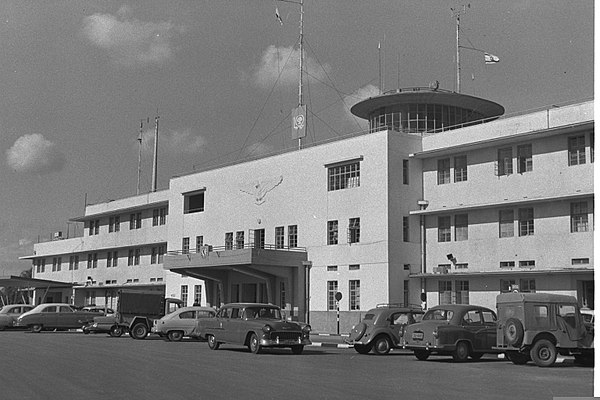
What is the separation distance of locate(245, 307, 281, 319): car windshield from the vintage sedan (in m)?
4.76

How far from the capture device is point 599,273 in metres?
4.84

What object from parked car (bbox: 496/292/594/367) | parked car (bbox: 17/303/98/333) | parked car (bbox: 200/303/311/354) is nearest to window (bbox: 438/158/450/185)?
parked car (bbox: 200/303/311/354)

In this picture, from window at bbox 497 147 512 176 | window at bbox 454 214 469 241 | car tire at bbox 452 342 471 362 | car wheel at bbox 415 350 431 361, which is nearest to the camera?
car tire at bbox 452 342 471 362

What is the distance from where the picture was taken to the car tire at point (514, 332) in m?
21.6

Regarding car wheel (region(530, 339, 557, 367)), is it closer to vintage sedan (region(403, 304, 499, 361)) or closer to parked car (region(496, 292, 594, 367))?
parked car (region(496, 292, 594, 367))

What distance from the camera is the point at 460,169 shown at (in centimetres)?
4012

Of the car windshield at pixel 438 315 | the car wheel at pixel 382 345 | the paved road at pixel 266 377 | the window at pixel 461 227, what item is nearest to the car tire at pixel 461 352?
the paved road at pixel 266 377

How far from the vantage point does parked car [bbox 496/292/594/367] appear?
21594 mm

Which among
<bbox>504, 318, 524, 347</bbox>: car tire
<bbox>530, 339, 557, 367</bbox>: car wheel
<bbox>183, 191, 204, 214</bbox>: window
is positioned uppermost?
<bbox>183, 191, 204, 214</bbox>: window

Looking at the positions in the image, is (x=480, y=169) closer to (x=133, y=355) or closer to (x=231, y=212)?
(x=231, y=212)

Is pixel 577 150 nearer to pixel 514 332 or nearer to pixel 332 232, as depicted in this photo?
pixel 332 232

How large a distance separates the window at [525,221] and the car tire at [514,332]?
1535 cm

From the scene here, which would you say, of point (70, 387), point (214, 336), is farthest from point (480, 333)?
point (70, 387)

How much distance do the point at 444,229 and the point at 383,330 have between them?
599 inches
